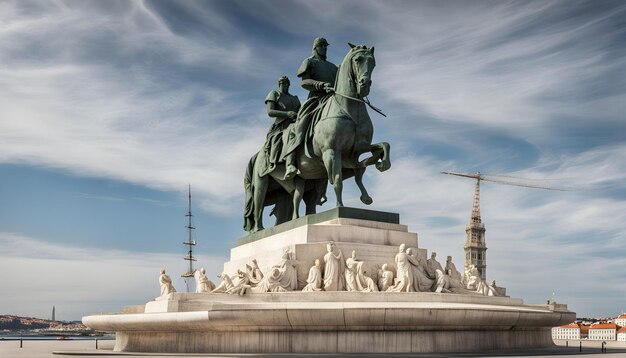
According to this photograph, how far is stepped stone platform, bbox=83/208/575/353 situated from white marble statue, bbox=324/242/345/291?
0.38 meters

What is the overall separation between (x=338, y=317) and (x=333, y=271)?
279 cm

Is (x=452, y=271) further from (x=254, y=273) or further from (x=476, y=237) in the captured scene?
(x=476, y=237)

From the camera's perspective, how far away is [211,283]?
71.5ft

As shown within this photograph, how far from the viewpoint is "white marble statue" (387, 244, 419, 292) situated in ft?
65.0

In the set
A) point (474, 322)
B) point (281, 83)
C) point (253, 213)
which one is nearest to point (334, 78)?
point (281, 83)

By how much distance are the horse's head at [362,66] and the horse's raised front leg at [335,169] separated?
1.79 meters

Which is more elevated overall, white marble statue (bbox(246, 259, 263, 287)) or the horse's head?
the horse's head

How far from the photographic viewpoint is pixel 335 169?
70.6 ft

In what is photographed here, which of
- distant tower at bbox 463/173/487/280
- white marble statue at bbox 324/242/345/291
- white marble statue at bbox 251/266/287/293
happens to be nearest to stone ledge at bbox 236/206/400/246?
white marble statue at bbox 324/242/345/291

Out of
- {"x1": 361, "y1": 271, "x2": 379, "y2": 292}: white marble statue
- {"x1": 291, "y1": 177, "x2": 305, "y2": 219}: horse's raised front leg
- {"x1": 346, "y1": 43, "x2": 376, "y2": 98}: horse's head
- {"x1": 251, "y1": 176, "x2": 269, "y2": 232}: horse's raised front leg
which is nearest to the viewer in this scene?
{"x1": 361, "y1": 271, "x2": 379, "y2": 292}: white marble statue

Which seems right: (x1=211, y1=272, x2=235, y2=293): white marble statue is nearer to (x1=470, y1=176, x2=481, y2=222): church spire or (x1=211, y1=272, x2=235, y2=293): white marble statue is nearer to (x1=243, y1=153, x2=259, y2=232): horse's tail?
(x1=243, y1=153, x2=259, y2=232): horse's tail

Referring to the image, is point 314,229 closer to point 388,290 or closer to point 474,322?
point 388,290

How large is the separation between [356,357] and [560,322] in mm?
7273

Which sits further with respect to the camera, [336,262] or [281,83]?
[281,83]
